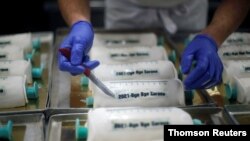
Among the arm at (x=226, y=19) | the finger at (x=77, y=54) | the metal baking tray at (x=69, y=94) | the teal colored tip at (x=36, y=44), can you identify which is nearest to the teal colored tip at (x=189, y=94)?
the metal baking tray at (x=69, y=94)

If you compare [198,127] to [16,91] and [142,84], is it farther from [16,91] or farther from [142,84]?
[16,91]

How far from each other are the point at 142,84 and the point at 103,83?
0.44 feet

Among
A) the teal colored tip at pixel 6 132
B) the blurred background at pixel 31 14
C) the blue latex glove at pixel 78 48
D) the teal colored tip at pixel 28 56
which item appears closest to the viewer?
the teal colored tip at pixel 6 132

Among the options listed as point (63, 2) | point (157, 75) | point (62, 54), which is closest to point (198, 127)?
point (157, 75)

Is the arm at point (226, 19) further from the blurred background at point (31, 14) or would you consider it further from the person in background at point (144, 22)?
the blurred background at point (31, 14)

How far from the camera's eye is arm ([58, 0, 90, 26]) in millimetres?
1447

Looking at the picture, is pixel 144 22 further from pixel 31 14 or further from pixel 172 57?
pixel 31 14

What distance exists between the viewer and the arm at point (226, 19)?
1.39 metres

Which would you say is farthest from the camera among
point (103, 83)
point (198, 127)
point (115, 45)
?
point (115, 45)

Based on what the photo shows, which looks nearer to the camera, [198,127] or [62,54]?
[198,127]

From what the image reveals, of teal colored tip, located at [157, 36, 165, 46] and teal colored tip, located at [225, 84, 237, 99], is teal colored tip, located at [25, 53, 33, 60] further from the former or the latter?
teal colored tip, located at [225, 84, 237, 99]

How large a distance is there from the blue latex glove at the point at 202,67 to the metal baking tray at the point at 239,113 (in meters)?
0.13

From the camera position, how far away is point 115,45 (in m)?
1.57

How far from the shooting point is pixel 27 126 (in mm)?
1123
